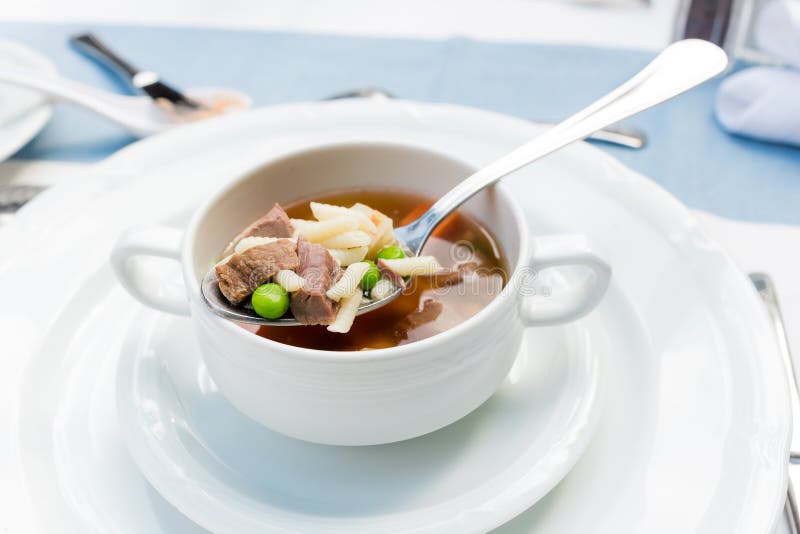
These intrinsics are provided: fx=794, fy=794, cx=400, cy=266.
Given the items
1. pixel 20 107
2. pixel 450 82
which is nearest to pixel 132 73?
pixel 20 107

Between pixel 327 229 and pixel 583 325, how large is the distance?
1.30ft

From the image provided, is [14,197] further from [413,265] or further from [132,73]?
[413,265]

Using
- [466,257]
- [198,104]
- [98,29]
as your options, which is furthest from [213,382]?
[98,29]

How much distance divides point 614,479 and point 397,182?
0.57 metres

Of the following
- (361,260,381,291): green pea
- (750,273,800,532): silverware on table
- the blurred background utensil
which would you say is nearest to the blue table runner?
the blurred background utensil

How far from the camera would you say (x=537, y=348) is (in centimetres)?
116

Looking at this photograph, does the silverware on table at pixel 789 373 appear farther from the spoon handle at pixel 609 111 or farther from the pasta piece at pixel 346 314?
the pasta piece at pixel 346 314

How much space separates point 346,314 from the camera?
1.01 metres

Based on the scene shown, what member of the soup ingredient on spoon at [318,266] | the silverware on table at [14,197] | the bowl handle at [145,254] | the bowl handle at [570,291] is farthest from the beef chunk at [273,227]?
the silverware on table at [14,197]

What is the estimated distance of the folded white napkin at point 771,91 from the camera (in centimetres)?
178

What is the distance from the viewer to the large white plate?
3.08ft

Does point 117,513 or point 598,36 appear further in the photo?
point 598,36

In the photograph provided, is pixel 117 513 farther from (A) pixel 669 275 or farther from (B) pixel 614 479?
(A) pixel 669 275

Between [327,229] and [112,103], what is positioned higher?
[327,229]
